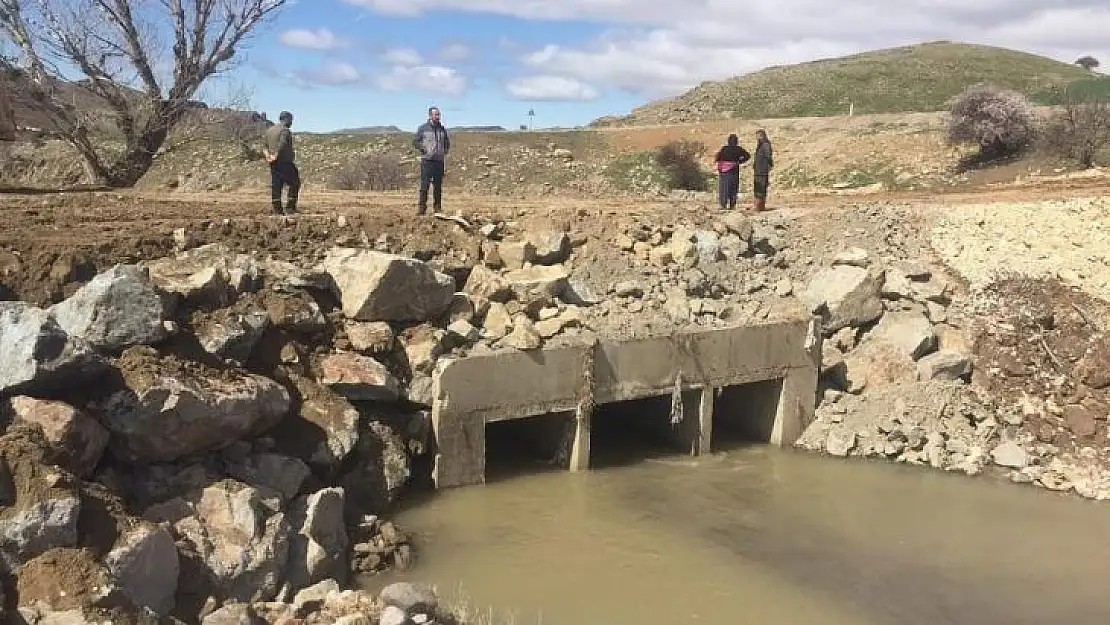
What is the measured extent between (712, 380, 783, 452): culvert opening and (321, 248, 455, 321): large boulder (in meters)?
4.26

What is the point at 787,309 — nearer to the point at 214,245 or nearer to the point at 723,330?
the point at 723,330

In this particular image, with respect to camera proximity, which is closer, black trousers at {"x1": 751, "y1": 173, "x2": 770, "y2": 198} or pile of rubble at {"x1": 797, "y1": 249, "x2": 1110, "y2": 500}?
pile of rubble at {"x1": 797, "y1": 249, "x2": 1110, "y2": 500}

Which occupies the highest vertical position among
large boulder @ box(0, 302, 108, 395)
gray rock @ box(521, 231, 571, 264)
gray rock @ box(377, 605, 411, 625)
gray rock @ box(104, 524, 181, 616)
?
gray rock @ box(521, 231, 571, 264)

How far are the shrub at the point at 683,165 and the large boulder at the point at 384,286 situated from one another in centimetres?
1795

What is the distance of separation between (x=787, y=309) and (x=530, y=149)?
822 inches

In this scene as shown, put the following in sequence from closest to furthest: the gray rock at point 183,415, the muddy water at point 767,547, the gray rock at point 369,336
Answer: the gray rock at point 183,415
the muddy water at point 767,547
the gray rock at point 369,336

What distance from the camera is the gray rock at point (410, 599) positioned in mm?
6211

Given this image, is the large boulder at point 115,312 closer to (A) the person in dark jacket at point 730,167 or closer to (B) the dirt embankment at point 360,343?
(B) the dirt embankment at point 360,343

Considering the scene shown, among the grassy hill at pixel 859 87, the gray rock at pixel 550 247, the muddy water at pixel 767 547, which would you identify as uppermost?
the grassy hill at pixel 859 87

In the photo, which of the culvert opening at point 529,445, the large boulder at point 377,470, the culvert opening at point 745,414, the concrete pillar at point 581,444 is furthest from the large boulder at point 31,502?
the culvert opening at point 745,414

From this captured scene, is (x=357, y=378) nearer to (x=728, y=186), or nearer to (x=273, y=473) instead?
(x=273, y=473)

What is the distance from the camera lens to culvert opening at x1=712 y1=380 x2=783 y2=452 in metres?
11.7

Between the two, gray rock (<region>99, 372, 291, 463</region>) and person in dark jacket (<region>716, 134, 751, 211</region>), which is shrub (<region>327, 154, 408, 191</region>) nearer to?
person in dark jacket (<region>716, 134, 751, 211</region>)

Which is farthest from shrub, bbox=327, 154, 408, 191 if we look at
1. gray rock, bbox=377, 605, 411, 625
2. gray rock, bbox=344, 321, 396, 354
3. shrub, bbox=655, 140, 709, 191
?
gray rock, bbox=377, 605, 411, 625
